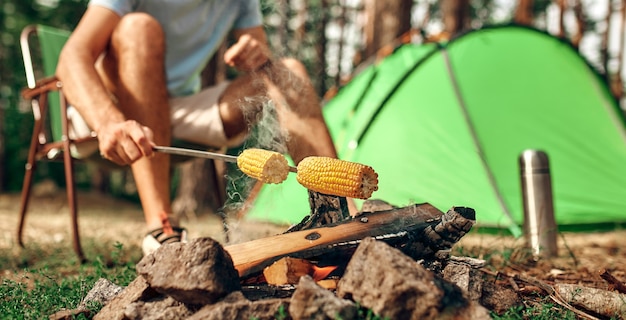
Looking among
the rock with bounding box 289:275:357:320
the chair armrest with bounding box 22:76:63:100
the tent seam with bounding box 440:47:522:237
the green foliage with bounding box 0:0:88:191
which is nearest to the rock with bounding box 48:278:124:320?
the rock with bounding box 289:275:357:320

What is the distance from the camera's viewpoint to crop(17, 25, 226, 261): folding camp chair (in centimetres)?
312

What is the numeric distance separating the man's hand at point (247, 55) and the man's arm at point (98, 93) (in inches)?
21.3

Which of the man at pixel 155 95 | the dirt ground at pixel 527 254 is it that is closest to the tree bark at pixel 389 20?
the dirt ground at pixel 527 254

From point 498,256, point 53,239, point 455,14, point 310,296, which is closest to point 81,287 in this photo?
point 310,296

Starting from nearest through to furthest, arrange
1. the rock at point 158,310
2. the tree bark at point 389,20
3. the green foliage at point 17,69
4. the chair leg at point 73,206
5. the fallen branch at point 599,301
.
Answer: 1. the rock at point 158,310
2. the fallen branch at point 599,301
3. the chair leg at point 73,206
4. the tree bark at point 389,20
5. the green foliage at point 17,69

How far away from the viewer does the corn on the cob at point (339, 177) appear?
1694 mm

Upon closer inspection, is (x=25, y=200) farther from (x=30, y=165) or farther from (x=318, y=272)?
(x=318, y=272)

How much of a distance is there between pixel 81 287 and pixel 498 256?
1.92m

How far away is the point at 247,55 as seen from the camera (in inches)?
100

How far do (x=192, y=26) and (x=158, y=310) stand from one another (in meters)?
2.05

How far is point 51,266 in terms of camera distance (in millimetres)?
2879

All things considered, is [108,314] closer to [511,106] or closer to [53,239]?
[53,239]

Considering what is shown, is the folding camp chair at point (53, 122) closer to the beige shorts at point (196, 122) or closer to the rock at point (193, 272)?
the beige shorts at point (196, 122)

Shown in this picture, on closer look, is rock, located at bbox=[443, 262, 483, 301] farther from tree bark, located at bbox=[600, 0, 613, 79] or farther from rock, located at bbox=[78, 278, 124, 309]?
tree bark, located at bbox=[600, 0, 613, 79]
